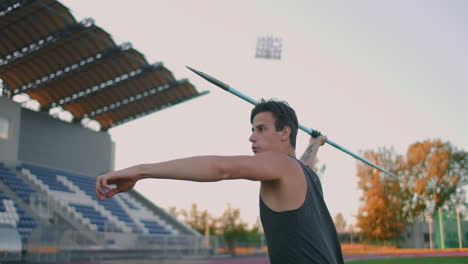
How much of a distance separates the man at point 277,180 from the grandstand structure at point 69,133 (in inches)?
616

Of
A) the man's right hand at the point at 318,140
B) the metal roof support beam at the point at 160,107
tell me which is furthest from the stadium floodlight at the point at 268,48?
the man's right hand at the point at 318,140

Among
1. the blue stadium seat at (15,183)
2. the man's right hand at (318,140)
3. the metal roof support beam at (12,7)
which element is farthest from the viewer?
the blue stadium seat at (15,183)

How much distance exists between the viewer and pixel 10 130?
23.8m

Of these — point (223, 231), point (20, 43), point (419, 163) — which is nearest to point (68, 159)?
point (20, 43)

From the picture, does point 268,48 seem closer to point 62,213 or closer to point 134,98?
point 134,98

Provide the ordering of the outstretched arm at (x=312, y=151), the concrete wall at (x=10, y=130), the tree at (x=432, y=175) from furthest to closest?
1. the tree at (x=432, y=175)
2. the concrete wall at (x=10, y=130)
3. the outstretched arm at (x=312, y=151)

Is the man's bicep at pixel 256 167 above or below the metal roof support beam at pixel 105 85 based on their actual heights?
below

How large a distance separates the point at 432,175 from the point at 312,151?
1950 inches

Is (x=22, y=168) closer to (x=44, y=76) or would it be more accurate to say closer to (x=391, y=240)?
(x=44, y=76)

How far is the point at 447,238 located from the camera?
30.7 m

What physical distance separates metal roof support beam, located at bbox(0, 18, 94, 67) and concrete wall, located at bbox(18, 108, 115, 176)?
439 cm

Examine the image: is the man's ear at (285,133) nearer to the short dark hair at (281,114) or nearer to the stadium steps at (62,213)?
the short dark hair at (281,114)

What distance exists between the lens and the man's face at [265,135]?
255 cm

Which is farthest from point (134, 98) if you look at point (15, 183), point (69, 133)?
point (15, 183)
